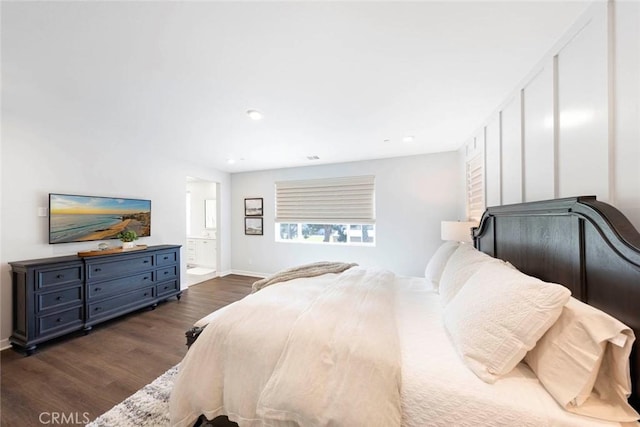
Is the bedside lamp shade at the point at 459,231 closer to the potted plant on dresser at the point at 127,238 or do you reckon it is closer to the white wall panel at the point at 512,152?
the white wall panel at the point at 512,152

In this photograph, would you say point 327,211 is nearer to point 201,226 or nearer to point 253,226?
point 253,226

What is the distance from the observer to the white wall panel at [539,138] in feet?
4.99

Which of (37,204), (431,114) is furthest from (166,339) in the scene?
(431,114)

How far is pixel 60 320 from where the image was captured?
2.41 metres

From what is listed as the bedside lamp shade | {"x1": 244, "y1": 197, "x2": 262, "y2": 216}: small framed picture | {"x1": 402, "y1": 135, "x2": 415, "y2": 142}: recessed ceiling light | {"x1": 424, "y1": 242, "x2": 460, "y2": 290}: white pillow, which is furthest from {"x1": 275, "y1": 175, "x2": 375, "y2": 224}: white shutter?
{"x1": 424, "y1": 242, "x2": 460, "y2": 290}: white pillow

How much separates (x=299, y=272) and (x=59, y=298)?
2.67 m

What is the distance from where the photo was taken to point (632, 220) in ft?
3.31

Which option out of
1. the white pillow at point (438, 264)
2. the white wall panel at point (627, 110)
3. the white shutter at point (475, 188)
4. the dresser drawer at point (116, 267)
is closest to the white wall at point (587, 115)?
the white wall panel at point (627, 110)

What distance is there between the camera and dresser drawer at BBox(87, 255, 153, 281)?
268cm

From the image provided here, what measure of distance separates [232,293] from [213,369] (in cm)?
299

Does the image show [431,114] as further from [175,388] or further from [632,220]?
[175,388]

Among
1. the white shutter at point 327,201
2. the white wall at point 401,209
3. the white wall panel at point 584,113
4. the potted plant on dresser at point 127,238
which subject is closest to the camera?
the white wall panel at point 584,113

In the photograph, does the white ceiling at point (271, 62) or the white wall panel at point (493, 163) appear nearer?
the white ceiling at point (271, 62)

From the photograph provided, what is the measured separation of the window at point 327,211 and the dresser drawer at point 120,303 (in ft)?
8.60
